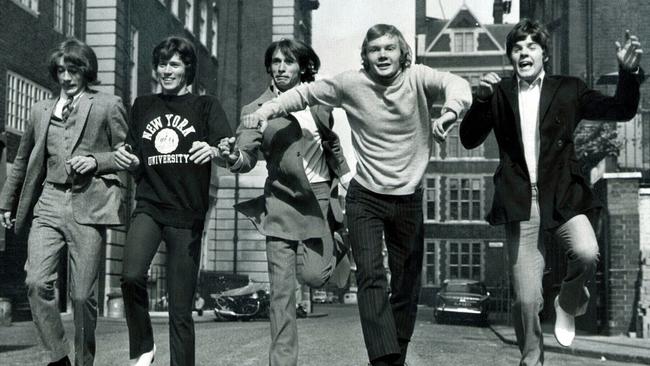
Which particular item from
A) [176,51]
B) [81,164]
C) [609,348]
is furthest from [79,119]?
[609,348]

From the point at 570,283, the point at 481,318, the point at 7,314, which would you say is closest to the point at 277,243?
the point at 570,283

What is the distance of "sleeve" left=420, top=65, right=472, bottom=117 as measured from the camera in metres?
5.25

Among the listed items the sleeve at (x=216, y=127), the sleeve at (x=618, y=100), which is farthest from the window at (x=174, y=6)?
the sleeve at (x=618, y=100)

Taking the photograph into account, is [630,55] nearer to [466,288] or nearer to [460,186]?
[466,288]

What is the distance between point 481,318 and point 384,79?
25252 mm

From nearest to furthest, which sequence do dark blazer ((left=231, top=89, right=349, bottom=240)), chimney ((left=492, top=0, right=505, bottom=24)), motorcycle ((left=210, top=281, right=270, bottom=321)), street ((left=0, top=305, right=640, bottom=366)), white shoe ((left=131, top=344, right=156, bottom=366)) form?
white shoe ((left=131, top=344, right=156, bottom=366))
dark blazer ((left=231, top=89, right=349, bottom=240))
street ((left=0, top=305, right=640, bottom=366))
motorcycle ((left=210, top=281, right=270, bottom=321))
chimney ((left=492, top=0, right=505, bottom=24))

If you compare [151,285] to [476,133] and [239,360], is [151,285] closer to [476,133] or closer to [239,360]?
[239,360]

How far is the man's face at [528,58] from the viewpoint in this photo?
5547mm

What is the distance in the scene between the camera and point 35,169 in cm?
593

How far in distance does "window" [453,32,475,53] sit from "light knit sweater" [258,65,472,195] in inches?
2226

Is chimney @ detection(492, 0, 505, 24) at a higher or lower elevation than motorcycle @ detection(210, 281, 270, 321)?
higher

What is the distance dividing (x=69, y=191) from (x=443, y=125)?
240 cm

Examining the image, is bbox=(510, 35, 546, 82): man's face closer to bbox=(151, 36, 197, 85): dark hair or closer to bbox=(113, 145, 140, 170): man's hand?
bbox=(151, 36, 197, 85): dark hair

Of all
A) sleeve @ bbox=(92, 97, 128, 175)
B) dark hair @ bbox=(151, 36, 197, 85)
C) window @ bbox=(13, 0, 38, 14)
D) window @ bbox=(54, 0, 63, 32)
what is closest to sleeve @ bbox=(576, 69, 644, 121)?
dark hair @ bbox=(151, 36, 197, 85)
